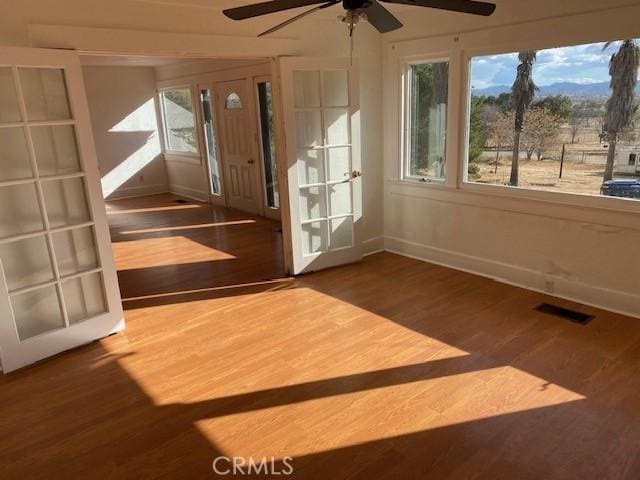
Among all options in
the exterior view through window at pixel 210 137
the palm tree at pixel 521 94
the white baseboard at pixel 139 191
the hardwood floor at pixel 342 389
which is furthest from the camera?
the white baseboard at pixel 139 191

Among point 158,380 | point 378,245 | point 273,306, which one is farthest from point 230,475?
point 378,245

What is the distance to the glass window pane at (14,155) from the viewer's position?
9.90 feet

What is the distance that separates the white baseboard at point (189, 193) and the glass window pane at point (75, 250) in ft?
17.3

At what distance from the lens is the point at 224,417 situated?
8.71ft

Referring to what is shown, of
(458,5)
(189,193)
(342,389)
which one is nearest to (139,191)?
(189,193)

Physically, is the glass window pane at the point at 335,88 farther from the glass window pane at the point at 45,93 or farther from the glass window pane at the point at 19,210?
the glass window pane at the point at 19,210

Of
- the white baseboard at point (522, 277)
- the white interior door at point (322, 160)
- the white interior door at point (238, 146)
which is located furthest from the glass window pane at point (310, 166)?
the white interior door at point (238, 146)

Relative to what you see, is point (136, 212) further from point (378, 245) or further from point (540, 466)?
point (540, 466)

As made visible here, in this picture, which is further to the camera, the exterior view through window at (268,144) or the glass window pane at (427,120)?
the exterior view through window at (268,144)

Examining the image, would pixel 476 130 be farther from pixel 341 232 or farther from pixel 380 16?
pixel 380 16

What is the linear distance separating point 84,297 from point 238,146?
15.2 ft

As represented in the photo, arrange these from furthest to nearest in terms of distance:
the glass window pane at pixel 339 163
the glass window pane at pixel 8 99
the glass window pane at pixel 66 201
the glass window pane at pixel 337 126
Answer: the glass window pane at pixel 339 163
the glass window pane at pixel 337 126
the glass window pane at pixel 66 201
the glass window pane at pixel 8 99

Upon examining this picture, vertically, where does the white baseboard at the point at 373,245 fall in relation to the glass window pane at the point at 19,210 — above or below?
below

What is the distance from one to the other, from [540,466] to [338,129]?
3430mm
